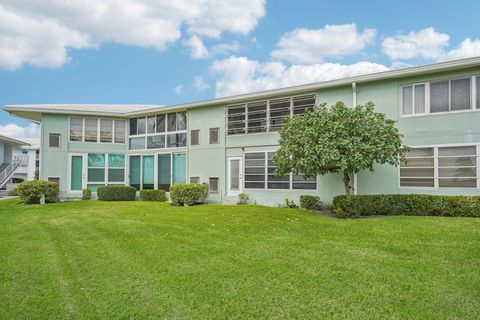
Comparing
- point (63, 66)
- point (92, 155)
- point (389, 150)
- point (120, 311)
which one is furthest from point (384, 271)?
point (63, 66)

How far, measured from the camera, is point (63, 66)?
55.6 ft

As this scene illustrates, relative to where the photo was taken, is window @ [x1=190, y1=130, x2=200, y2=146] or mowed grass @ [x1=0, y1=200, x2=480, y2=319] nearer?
mowed grass @ [x1=0, y1=200, x2=480, y2=319]

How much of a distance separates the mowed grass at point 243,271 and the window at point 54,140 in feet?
31.3

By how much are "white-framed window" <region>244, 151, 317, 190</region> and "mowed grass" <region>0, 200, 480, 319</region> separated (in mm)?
4721

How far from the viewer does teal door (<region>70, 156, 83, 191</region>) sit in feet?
56.0

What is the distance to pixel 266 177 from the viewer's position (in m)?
13.8

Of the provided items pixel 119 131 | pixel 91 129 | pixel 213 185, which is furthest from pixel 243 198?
pixel 91 129

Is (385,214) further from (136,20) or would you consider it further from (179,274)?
(136,20)

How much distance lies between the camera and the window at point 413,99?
11023mm

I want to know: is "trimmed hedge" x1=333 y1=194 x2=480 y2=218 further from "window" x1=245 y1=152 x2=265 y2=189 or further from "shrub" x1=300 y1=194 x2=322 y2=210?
"window" x1=245 y1=152 x2=265 y2=189

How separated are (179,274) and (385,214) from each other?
8.24 meters

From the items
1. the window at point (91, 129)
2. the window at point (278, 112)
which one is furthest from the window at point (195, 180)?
the window at point (91, 129)

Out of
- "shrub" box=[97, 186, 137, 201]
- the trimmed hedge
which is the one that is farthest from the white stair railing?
the trimmed hedge

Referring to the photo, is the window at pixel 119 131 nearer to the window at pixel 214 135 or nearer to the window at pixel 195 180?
the window at pixel 195 180
